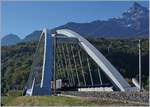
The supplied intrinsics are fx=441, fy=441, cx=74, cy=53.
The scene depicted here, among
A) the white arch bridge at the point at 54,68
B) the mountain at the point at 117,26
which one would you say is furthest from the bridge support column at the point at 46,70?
the mountain at the point at 117,26

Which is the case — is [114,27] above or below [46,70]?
above

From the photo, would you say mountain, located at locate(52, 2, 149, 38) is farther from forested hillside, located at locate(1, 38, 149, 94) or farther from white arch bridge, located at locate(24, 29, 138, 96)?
white arch bridge, located at locate(24, 29, 138, 96)

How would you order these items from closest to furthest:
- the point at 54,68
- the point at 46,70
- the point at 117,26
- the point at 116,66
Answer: the point at 54,68 → the point at 46,70 → the point at 116,66 → the point at 117,26

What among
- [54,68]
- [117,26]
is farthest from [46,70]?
[117,26]

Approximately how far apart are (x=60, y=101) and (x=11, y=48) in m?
59.5

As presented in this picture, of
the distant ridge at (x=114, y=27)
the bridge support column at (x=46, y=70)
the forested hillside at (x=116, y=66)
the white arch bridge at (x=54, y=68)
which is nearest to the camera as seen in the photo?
the bridge support column at (x=46, y=70)

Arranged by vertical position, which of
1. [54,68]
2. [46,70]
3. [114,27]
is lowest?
[46,70]

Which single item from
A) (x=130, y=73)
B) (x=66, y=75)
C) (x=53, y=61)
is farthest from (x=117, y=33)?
(x=53, y=61)

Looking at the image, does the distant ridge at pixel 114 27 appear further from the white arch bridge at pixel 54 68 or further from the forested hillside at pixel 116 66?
the white arch bridge at pixel 54 68

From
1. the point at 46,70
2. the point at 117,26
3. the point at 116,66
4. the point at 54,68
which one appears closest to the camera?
the point at 54,68

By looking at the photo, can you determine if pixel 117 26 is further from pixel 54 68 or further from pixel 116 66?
pixel 54 68

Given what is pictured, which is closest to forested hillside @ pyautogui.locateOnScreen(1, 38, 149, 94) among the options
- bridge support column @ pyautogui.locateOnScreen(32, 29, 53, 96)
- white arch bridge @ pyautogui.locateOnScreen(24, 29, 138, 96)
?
white arch bridge @ pyautogui.locateOnScreen(24, 29, 138, 96)

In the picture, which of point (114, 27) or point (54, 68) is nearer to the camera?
point (54, 68)

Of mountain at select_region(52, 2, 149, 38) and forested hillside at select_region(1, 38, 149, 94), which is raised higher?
mountain at select_region(52, 2, 149, 38)
